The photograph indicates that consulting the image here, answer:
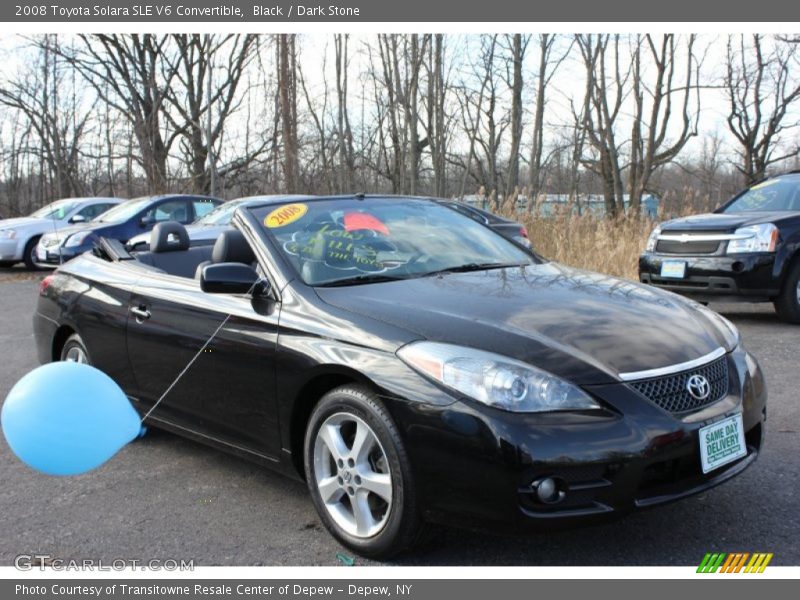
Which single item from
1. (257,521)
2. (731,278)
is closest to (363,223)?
(257,521)

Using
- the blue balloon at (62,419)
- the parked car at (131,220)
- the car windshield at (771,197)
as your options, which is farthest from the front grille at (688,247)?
the parked car at (131,220)

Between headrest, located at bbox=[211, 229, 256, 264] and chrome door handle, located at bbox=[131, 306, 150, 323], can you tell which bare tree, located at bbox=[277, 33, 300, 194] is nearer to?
chrome door handle, located at bbox=[131, 306, 150, 323]

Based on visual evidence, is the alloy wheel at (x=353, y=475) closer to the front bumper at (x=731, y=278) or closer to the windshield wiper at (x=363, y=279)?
the windshield wiper at (x=363, y=279)

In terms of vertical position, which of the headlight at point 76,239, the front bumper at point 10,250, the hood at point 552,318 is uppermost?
the hood at point 552,318

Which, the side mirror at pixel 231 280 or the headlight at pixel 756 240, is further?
the headlight at pixel 756 240

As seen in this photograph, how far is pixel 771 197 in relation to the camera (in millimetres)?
8617

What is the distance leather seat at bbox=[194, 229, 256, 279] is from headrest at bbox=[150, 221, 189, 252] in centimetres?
89

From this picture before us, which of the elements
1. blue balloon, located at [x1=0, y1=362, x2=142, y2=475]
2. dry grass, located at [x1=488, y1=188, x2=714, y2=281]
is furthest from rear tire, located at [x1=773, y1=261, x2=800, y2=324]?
blue balloon, located at [x1=0, y1=362, x2=142, y2=475]

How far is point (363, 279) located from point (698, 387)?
5.02 ft

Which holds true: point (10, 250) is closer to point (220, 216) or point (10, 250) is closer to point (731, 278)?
point (220, 216)

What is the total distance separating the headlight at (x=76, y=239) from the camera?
13.5m

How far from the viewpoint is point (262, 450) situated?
345 cm

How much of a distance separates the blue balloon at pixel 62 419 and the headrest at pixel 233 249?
98 cm

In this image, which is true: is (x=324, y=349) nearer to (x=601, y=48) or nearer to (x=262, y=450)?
(x=262, y=450)
